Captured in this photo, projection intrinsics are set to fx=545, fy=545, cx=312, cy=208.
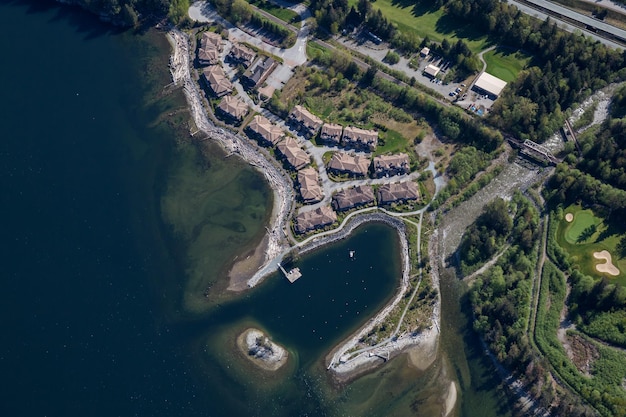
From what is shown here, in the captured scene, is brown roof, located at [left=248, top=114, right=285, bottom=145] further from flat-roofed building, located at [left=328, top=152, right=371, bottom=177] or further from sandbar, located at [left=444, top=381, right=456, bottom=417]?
sandbar, located at [left=444, top=381, right=456, bottom=417]

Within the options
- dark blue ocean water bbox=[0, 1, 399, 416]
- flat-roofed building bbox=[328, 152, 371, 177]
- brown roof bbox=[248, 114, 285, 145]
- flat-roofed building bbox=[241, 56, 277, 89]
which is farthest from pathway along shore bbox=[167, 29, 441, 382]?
flat-roofed building bbox=[241, 56, 277, 89]

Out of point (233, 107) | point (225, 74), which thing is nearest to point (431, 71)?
point (233, 107)

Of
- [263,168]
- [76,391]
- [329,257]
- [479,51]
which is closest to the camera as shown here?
[76,391]

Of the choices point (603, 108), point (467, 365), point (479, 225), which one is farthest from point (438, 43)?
point (467, 365)

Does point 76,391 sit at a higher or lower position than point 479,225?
lower

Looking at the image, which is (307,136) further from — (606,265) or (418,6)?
(606,265)

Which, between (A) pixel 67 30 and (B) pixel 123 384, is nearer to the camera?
(B) pixel 123 384

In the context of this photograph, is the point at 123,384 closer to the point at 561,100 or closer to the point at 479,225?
the point at 479,225
